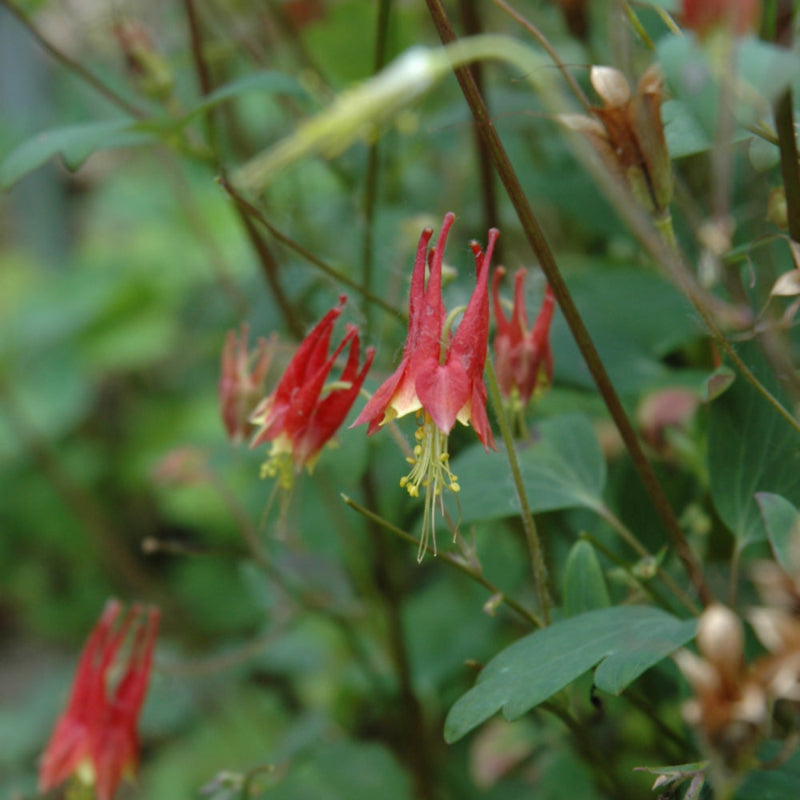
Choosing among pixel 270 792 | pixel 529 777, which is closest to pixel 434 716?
pixel 529 777

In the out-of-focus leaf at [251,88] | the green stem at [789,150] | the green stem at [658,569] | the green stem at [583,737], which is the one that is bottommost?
the green stem at [583,737]

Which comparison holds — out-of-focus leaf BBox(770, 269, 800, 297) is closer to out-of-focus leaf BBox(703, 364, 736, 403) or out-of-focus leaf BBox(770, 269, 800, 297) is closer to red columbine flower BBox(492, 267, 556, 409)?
out-of-focus leaf BBox(703, 364, 736, 403)

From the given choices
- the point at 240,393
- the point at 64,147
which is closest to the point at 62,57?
the point at 64,147

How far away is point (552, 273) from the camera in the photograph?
0.60 metres

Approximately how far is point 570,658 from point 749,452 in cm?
25

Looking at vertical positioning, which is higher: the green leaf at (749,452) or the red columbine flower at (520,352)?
the red columbine flower at (520,352)

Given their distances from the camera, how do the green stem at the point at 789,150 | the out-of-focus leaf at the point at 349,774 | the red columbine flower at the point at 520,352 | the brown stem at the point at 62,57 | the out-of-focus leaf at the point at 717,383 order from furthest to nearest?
the out-of-focus leaf at the point at 349,774
the brown stem at the point at 62,57
the red columbine flower at the point at 520,352
the out-of-focus leaf at the point at 717,383
the green stem at the point at 789,150

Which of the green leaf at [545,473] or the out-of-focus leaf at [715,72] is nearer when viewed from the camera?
the out-of-focus leaf at [715,72]

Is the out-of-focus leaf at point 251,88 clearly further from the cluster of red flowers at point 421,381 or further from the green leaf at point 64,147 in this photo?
the cluster of red flowers at point 421,381

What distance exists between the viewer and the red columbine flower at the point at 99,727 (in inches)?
37.4

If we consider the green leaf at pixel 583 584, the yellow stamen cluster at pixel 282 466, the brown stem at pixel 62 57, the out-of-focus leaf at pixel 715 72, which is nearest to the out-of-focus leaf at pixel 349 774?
the yellow stamen cluster at pixel 282 466

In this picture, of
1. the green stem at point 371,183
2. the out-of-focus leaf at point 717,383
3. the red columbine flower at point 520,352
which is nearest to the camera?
the out-of-focus leaf at point 717,383

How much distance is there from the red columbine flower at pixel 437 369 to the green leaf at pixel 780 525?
182 mm

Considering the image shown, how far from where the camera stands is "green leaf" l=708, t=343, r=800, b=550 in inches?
26.5
